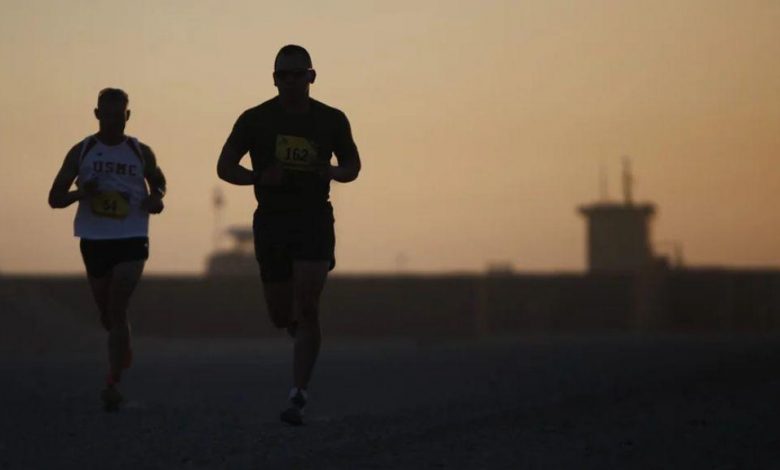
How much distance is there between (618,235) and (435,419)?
73141 mm

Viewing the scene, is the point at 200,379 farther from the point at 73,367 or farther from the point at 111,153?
the point at 111,153

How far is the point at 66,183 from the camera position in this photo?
975 centimetres

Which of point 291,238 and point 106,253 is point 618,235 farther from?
point 291,238

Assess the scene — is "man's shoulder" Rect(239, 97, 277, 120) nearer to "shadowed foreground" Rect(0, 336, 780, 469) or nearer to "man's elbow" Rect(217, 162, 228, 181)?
"man's elbow" Rect(217, 162, 228, 181)

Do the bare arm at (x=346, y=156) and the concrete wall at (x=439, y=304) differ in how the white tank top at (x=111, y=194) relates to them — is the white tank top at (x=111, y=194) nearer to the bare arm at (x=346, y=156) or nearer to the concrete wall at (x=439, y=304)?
the bare arm at (x=346, y=156)

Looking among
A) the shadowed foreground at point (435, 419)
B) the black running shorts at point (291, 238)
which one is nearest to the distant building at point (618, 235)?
the shadowed foreground at point (435, 419)

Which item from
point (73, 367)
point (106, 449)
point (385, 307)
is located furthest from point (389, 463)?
point (385, 307)

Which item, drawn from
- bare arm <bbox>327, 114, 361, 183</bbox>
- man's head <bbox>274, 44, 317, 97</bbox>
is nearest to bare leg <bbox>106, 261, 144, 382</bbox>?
bare arm <bbox>327, 114, 361, 183</bbox>

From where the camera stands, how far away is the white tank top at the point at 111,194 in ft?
31.8

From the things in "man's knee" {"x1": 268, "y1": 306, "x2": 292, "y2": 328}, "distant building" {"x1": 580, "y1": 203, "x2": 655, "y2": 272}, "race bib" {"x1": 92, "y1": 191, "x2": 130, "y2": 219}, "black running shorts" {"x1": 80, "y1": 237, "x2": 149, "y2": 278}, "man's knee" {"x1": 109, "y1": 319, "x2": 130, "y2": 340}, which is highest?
"distant building" {"x1": 580, "y1": 203, "x2": 655, "y2": 272}

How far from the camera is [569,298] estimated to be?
61250 millimetres

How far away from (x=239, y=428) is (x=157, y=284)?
51.6 m

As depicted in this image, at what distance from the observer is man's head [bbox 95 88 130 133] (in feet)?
31.6

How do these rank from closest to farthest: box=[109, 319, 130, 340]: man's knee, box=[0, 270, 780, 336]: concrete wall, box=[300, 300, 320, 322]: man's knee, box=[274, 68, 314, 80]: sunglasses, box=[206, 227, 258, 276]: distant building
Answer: box=[274, 68, 314, 80]: sunglasses
box=[300, 300, 320, 322]: man's knee
box=[109, 319, 130, 340]: man's knee
box=[0, 270, 780, 336]: concrete wall
box=[206, 227, 258, 276]: distant building
